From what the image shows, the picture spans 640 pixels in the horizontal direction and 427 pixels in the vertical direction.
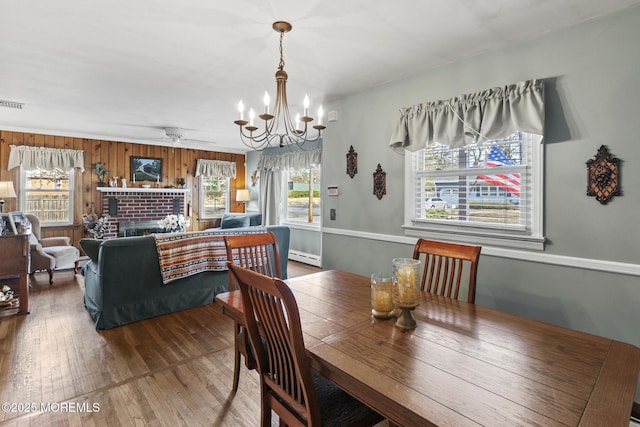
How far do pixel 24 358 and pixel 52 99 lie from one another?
2940mm

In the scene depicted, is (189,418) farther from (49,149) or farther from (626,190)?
(49,149)

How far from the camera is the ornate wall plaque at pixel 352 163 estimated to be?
136 inches

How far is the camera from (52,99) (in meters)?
3.80

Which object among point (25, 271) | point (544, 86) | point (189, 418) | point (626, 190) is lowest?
point (189, 418)

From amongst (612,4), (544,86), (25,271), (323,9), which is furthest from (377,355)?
(25,271)

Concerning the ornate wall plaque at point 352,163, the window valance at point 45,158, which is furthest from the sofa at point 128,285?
the window valance at point 45,158

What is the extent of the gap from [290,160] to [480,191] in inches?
174

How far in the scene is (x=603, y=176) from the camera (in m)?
1.97

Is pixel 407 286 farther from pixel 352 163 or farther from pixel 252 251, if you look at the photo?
pixel 352 163

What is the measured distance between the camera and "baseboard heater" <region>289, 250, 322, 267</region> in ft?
19.7

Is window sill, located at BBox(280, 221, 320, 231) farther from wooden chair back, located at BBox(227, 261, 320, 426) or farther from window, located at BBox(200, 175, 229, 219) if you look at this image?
wooden chair back, located at BBox(227, 261, 320, 426)

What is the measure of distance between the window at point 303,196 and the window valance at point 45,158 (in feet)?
12.8

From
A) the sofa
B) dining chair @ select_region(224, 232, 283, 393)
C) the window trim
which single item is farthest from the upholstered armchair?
dining chair @ select_region(224, 232, 283, 393)
